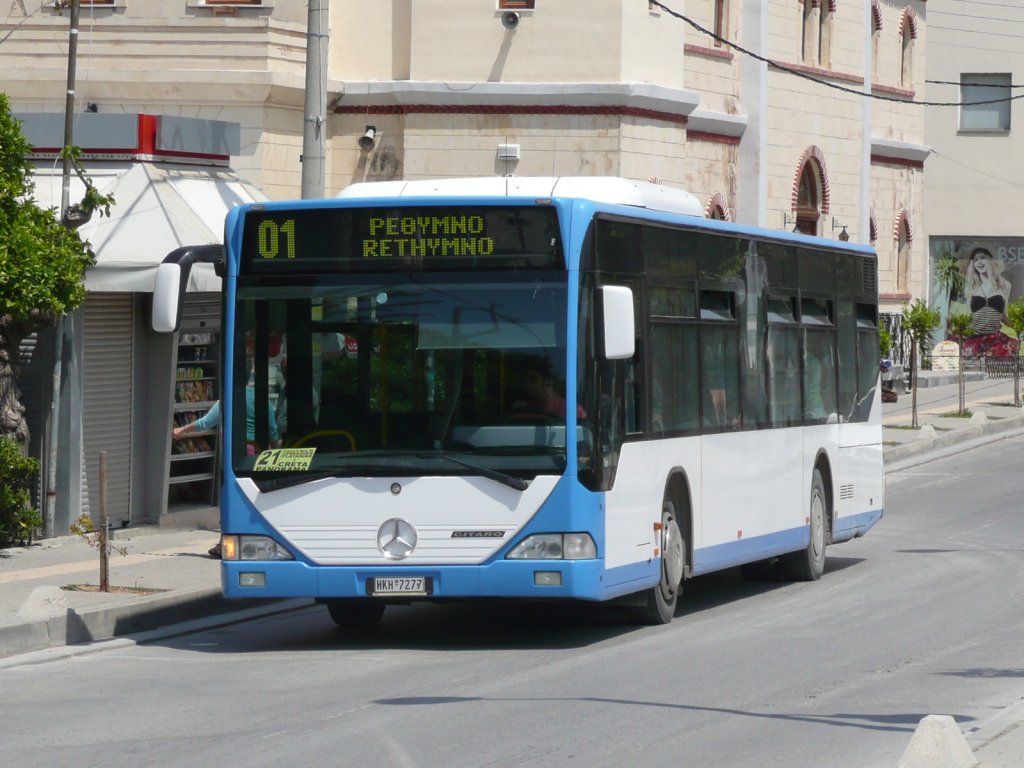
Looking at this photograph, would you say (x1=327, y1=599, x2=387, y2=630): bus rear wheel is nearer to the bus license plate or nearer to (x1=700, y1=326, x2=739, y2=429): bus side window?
the bus license plate

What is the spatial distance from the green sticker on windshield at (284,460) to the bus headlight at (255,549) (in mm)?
455

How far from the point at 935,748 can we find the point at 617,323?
16.2 feet

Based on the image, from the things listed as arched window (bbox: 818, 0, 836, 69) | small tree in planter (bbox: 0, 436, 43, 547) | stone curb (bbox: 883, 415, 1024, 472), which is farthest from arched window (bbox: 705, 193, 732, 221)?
small tree in planter (bbox: 0, 436, 43, 547)

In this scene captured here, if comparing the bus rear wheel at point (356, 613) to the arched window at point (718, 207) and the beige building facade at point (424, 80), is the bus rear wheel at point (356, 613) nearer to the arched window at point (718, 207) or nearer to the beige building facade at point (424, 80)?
the beige building facade at point (424, 80)

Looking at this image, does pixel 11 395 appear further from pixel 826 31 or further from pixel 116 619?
pixel 826 31

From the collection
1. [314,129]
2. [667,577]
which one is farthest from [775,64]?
[667,577]

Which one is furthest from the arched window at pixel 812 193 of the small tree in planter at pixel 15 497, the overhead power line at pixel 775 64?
the small tree in planter at pixel 15 497

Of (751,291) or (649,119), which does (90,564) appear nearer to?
(751,291)

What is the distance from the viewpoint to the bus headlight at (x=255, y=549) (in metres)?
12.5

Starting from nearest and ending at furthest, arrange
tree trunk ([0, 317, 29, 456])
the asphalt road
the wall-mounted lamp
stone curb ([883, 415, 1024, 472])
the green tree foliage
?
the asphalt road → the green tree foliage → tree trunk ([0, 317, 29, 456]) → the wall-mounted lamp → stone curb ([883, 415, 1024, 472])

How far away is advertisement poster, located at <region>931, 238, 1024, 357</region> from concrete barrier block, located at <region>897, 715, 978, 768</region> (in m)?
49.6

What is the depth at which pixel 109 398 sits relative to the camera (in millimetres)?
18953

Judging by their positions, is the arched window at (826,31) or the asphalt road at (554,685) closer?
the asphalt road at (554,685)

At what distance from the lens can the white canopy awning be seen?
59.1 ft
